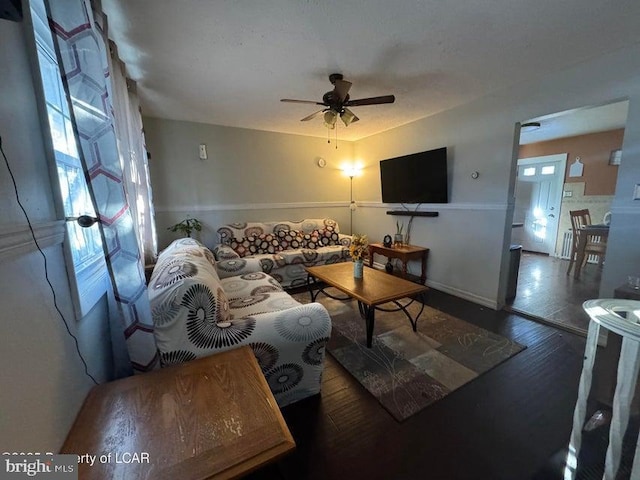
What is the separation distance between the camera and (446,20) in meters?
1.58

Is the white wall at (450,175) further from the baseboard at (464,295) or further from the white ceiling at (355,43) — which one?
the white ceiling at (355,43)

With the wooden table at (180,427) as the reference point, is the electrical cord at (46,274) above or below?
above

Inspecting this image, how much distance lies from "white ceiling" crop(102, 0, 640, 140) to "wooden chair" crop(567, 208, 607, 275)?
2.89 m

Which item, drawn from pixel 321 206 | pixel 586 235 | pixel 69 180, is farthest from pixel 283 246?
pixel 586 235

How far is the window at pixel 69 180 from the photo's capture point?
0.97 meters

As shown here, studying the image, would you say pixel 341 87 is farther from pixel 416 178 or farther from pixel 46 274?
pixel 46 274

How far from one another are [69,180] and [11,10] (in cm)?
62

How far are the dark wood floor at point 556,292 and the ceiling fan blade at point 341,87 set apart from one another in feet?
9.39

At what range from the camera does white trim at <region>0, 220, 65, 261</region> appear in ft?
2.03

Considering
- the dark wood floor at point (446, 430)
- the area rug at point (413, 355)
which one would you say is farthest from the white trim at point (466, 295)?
the dark wood floor at point (446, 430)

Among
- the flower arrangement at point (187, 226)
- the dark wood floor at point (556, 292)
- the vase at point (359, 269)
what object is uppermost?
the flower arrangement at point (187, 226)

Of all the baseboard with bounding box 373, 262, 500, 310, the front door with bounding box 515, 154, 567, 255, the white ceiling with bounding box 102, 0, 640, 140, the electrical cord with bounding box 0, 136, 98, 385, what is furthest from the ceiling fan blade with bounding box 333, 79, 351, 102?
the front door with bounding box 515, 154, 567, 255

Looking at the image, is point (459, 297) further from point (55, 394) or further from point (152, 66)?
point (152, 66)

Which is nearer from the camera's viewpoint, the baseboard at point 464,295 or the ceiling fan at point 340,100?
the ceiling fan at point 340,100
